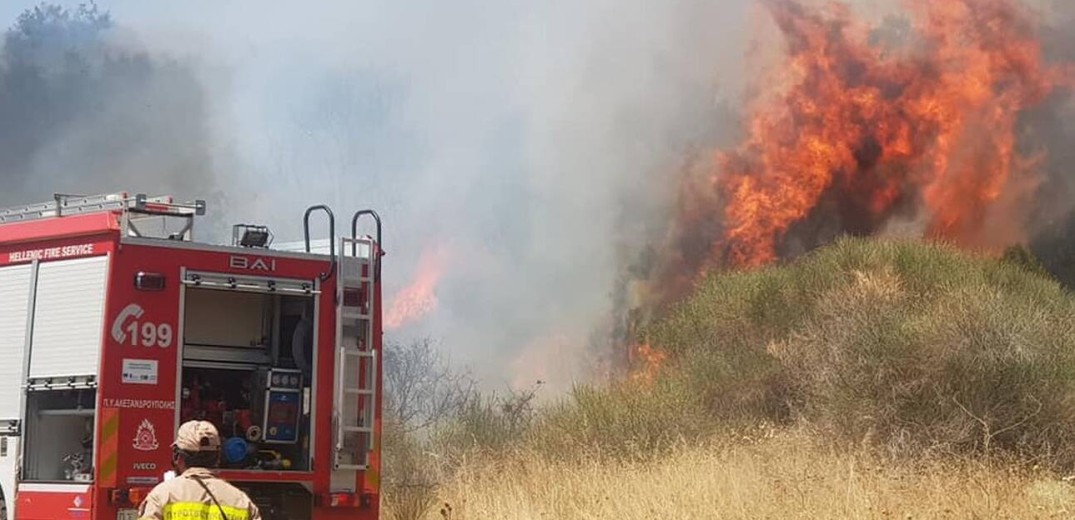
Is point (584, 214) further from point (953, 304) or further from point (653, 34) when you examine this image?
point (953, 304)

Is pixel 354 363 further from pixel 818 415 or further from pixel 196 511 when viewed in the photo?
pixel 818 415

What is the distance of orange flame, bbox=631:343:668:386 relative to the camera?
68.0 feet

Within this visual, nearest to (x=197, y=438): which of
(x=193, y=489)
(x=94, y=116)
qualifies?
(x=193, y=489)

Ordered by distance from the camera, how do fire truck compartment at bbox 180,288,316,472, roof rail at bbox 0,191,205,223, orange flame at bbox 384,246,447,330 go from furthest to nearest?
orange flame at bbox 384,246,447,330 → fire truck compartment at bbox 180,288,316,472 → roof rail at bbox 0,191,205,223

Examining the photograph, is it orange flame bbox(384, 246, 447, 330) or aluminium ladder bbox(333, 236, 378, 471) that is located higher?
orange flame bbox(384, 246, 447, 330)

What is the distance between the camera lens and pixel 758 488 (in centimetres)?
1348

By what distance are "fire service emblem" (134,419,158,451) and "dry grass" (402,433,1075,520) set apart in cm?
363

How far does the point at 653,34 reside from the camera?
966 inches

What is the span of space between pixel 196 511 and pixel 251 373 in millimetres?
5182

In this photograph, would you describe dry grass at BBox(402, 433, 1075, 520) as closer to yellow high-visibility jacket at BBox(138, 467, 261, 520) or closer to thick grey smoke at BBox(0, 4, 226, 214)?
yellow high-visibility jacket at BBox(138, 467, 261, 520)

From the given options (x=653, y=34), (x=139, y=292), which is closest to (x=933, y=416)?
(x=139, y=292)

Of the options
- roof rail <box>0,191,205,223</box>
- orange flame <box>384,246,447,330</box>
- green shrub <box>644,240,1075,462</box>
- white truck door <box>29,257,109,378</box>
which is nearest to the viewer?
white truck door <box>29,257,109,378</box>

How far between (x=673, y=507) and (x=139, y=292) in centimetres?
497

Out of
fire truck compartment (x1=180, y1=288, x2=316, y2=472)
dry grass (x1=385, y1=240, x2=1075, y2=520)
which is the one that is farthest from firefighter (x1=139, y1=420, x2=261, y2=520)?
dry grass (x1=385, y1=240, x2=1075, y2=520)
